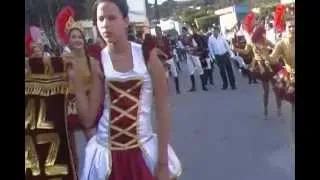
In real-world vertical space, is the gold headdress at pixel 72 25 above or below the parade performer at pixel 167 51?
above

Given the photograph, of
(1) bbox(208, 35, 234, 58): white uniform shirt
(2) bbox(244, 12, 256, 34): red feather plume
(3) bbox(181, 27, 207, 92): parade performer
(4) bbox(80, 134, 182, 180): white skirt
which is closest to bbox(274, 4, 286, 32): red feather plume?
(2) bbox(244, 12, 256, 34): red feather plume

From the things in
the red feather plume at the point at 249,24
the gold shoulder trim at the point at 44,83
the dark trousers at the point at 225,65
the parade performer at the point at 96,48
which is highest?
the red feather plume at the point at 249,24

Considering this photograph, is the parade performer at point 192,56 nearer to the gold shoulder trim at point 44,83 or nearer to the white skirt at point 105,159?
the white skirt at point 105,159

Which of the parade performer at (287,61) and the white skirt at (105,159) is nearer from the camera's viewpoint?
the parade performer at (287,61)

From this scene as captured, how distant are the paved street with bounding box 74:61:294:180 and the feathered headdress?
55 centimetres

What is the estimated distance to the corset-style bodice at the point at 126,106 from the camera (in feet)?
10.0

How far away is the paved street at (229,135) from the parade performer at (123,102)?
0.07 meters

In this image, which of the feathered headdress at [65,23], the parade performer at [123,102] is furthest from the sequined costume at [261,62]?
the feathered headdress at [65,23]

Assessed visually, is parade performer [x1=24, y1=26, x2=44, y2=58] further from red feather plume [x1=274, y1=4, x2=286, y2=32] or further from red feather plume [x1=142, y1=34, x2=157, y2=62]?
red feather plume [x1=274, y1=4, x2=286, y2=32]

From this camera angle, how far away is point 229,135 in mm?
3113

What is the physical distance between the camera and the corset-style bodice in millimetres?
3061
